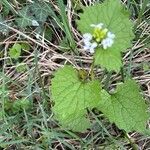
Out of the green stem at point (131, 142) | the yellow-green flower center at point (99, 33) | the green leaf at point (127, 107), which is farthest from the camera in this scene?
the green stem at point (131, 142)

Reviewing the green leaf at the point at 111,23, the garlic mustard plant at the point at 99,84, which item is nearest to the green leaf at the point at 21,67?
the garlic mustard plant at the point at 99,84

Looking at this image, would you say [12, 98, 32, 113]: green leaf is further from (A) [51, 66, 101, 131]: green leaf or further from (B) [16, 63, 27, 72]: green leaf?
(A) [51, 66, 101, 131]: green leaf

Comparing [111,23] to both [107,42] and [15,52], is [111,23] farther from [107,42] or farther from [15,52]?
[15,52]

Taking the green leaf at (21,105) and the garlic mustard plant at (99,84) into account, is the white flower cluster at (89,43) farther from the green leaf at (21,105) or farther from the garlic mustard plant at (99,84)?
the green leaf at (21,105)

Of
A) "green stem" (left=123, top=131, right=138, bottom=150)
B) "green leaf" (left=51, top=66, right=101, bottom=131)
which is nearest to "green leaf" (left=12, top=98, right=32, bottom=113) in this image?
A: "green leaf" (left=51, top=66, right=101, bottom=131)

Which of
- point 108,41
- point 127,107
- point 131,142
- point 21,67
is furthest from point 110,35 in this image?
point 21,67
